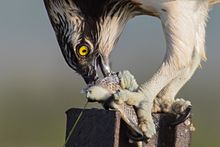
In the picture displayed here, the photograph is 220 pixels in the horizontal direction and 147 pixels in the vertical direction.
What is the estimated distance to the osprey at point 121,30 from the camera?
3.79 metres

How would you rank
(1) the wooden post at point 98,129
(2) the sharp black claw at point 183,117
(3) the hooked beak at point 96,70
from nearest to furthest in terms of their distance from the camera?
(1) the wooden post at point 98,129 < (2) the sharp black claw at point 183,117 < (3) the hooked beak at point 96,70

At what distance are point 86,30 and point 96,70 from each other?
0.17 m

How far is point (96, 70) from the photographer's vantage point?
13.2 ft

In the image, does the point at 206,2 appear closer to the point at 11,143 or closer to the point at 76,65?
the point at 76,65

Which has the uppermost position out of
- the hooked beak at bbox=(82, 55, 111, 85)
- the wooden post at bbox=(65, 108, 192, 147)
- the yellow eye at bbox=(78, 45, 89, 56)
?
the yellow eye at bbox=(78, 45, 89, 56)

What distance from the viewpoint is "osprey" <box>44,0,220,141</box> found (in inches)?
149

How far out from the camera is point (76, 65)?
4066 mm

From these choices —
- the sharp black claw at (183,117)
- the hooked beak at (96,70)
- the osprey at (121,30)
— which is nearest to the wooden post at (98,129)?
the sharp black claw at (183,117)

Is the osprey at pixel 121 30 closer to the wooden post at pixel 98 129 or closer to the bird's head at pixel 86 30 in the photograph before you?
the bird's head at pixel 86 30

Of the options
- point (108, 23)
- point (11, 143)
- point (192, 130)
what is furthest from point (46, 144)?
point (192, 130)

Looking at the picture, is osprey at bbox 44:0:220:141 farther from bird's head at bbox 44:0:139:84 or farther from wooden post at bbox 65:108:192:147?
wooden post at bbox 65:108:192:147

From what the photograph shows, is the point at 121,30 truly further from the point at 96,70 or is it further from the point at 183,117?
the point at 183,117

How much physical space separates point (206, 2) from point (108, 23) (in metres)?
0.42

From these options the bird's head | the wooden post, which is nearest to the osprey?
the bird's head
